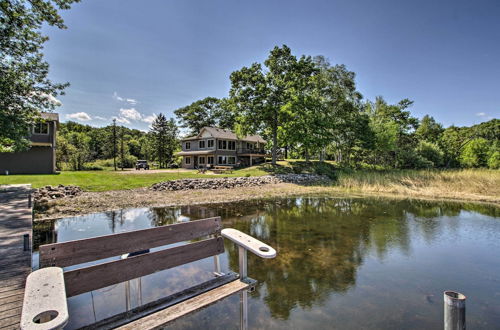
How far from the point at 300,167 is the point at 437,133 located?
41.5 meters

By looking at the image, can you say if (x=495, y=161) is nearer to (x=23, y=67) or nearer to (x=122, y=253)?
(x=122, y=253)

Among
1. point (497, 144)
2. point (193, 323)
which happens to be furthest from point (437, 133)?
point (193, 323)

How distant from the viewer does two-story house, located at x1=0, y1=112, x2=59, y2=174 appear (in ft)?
85.3

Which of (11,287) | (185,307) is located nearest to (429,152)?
(185,307)

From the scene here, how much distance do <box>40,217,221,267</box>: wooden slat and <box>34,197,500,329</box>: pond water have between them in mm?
1235

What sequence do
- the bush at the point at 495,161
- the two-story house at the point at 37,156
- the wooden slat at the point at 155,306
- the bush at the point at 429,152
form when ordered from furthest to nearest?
the bush at the point at 429,152 → the bush at the point at 495,161 → the two-story house at the point at 37,156 → the wooden slat at the point at 155,306

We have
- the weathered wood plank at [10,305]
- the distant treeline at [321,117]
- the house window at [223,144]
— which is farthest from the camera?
the house window at [223,144]

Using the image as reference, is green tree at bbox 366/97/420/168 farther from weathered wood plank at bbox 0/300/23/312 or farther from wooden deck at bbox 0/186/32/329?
weathered wood plank at bbox 0/300/23/312

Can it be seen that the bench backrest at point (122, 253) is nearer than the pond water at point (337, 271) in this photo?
Yes

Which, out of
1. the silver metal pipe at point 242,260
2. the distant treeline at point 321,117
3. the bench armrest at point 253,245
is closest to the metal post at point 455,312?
the bench armrest at point 253,245

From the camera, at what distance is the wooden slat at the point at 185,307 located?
2.36m

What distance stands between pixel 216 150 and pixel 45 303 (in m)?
37.4

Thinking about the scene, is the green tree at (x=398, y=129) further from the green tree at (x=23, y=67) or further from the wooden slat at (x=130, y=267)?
the wooden slat at (x=130, y=267)

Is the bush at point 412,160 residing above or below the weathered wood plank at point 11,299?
above
